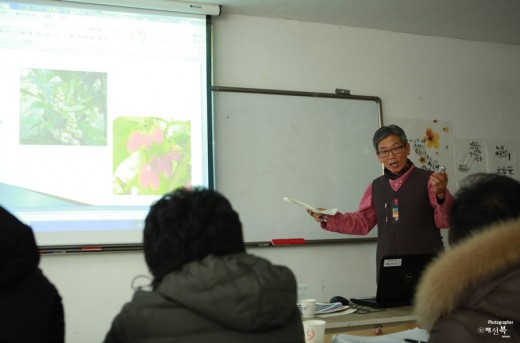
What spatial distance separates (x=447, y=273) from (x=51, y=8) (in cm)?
284

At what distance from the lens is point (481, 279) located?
3.26ft

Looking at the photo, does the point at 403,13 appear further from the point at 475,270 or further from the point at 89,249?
the point at 475,270

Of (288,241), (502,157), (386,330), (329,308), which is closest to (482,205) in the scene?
(386,330)

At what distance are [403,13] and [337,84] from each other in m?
0.68

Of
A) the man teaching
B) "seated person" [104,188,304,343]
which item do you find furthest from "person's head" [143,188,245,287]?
the man teaching

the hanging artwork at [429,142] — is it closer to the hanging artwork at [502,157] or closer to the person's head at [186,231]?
the hanging artwork at [502,157]

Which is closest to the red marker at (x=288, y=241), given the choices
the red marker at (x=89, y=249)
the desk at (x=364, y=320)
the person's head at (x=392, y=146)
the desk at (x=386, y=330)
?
the person's head at (x=392, y=146)

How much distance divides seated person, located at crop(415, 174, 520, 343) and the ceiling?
8.38 ft

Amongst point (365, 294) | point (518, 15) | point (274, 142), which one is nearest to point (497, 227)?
point (274, 142)

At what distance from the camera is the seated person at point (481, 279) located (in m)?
0.98

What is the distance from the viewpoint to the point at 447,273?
101 cm

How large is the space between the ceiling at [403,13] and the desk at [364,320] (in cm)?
218

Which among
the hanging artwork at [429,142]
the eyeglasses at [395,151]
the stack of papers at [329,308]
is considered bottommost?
the stack of papers at [329,308]

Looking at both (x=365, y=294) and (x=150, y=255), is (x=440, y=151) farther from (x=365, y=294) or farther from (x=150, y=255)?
(x=150, y=255)
